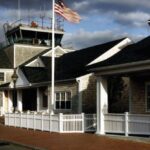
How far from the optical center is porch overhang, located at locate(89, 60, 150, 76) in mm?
20703

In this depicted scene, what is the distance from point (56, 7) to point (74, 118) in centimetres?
787

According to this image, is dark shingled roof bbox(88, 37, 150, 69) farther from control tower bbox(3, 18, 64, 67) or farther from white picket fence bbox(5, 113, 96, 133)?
control tower bbox(3, 18, 64, 67)

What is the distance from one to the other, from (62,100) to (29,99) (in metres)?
9.72

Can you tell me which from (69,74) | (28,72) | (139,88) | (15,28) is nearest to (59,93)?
(69,74)

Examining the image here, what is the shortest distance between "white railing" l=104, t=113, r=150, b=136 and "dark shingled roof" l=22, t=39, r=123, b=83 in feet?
30.6

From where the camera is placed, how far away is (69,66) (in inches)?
1487

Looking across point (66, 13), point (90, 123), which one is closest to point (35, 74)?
point (66, 13)

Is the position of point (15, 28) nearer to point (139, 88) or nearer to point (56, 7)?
point (56, 7)

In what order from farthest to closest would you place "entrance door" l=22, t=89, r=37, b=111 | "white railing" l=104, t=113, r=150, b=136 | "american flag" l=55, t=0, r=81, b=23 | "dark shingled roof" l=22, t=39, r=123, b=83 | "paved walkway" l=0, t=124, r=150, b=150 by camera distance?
"entrance door" l=22, t=89, r=37, b=111
"dark shingled roof" l=22, t=39, r=123, b=83
"american flag" l=55, t=0, r=81, b=23
"white railing" l=104, t=113, r=150, b=136
"paved walkway" l=0, t=124, r=150, b=150

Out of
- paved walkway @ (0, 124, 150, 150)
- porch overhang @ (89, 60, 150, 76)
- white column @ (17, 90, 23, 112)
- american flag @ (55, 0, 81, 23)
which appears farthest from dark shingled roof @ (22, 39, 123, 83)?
paved walkway @ (0, 124, 150, 150)

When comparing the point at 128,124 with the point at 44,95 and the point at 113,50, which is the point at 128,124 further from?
the point at 44,95

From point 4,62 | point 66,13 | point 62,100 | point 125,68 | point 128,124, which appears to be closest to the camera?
point 125,68

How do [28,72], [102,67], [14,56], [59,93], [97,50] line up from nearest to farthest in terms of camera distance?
[102,67]
[59,93]
[97,50]
[28,72]
[14,56]

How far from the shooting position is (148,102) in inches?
960
